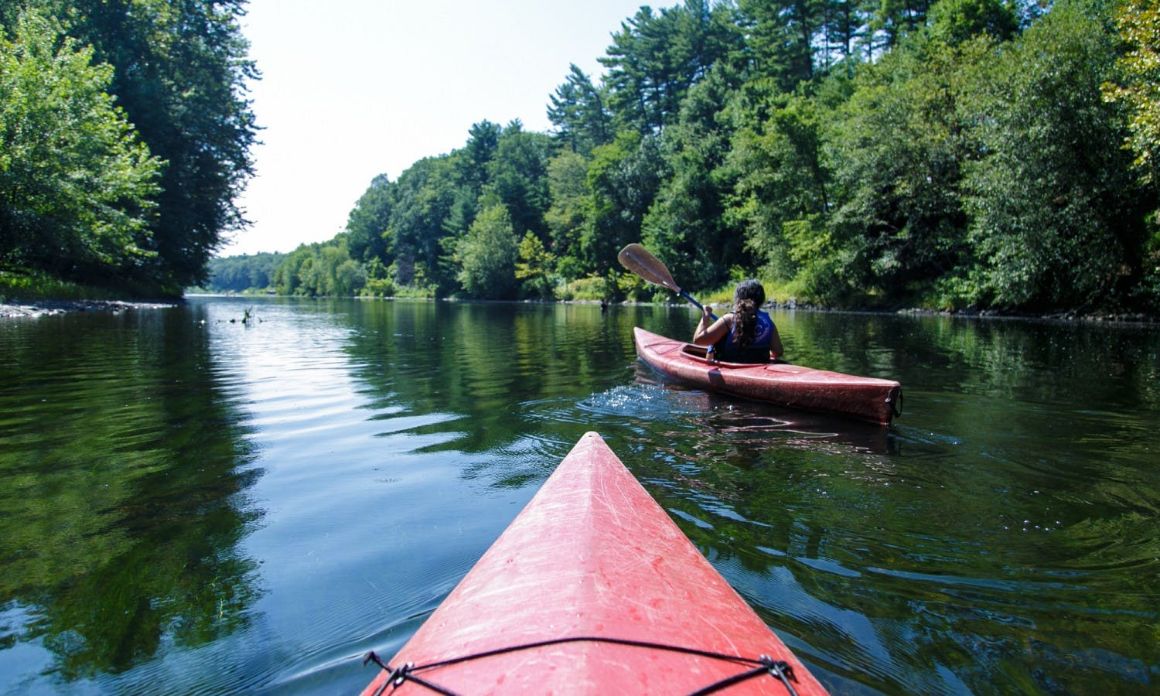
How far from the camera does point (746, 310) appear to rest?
758 cm

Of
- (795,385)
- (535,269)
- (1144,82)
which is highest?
(1144,82)

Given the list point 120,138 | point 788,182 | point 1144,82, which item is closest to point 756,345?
point 1144,82

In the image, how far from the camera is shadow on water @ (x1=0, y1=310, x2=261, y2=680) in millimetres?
2607

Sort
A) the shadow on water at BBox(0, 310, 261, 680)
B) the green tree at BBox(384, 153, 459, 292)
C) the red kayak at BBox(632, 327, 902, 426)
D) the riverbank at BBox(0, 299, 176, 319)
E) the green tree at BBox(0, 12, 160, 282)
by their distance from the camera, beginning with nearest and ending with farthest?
the shadow on water at BBox(0, 310, 261, 680) < the red kayak at BBox(632, 327, 902, 426) < the green tree at BBox(0, 12, 160, 282) < the riverbank at BBox(0, 299, 176, 319) < the green tree at BBox(384, 153, 459, 292)

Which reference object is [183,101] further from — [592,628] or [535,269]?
[592,628]

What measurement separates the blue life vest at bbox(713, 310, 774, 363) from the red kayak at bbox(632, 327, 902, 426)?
0.34 m

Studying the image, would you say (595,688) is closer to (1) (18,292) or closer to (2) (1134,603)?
(2) (1134,603)

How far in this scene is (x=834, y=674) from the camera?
2279mm

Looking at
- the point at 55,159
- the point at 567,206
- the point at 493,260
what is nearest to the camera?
the point at 55,159

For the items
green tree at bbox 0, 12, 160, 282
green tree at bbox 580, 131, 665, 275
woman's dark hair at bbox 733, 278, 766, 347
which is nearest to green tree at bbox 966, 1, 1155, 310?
woman's dark hair at bbox 733, 278, 766, 347

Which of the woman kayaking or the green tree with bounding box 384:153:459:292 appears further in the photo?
the green tree with bounding box 384:153:459:292

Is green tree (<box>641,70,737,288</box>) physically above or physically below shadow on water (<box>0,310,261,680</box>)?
above

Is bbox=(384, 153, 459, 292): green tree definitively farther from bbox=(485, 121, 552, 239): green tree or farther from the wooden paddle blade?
Answer: the wooden paddle blade

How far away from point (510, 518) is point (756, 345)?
4.83 meters
